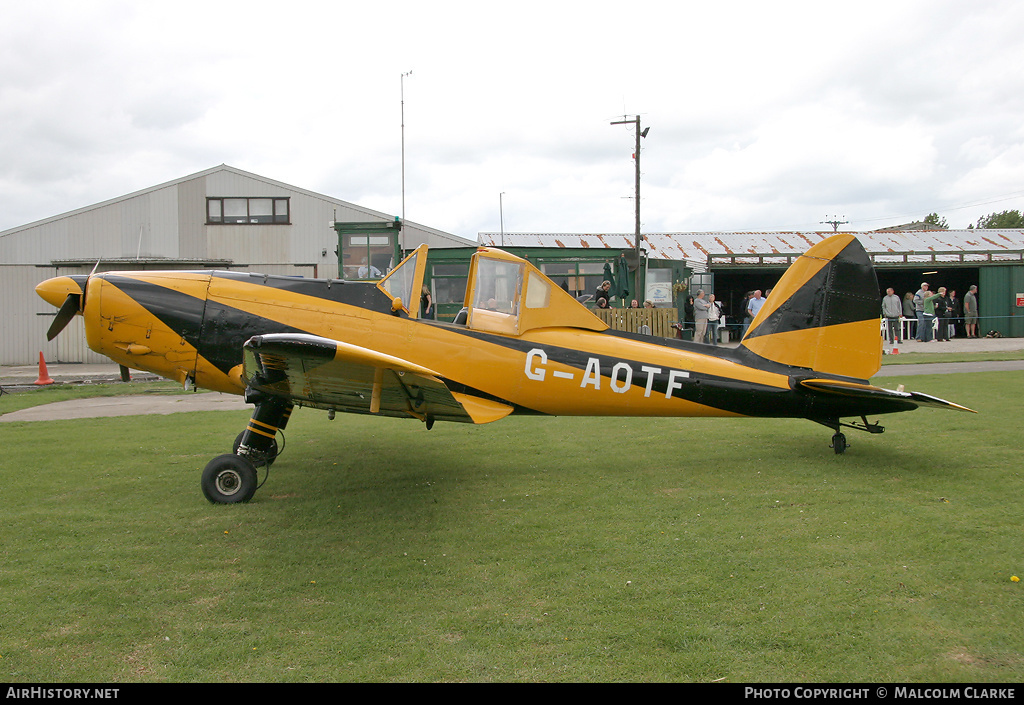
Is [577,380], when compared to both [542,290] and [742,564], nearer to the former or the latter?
[542,290]

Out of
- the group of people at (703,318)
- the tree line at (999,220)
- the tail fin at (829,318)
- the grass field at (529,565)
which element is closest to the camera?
the grass field at (529,565)

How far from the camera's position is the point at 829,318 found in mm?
6609

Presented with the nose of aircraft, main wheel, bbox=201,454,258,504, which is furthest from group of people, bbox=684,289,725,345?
the nose of aircraft

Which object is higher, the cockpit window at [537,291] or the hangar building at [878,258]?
the hangar building at [878,258]

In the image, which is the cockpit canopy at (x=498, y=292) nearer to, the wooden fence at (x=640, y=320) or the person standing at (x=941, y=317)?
the wooden fence at (x=640, y=320)

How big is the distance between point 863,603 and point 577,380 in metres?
3.12

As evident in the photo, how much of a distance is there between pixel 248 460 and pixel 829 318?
5762 millimetres

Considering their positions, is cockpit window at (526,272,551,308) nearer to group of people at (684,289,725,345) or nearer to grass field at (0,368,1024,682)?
grass field at (0,368,1024,682)

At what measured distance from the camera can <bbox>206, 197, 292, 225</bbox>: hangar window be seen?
26.0m

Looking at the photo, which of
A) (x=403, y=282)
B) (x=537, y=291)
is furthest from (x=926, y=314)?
(x=403, y=282)

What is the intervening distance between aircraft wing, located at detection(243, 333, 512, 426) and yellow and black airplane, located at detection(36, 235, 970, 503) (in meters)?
0.04

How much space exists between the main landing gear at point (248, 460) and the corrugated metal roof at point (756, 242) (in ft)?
77.9

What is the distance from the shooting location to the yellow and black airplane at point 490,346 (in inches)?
225

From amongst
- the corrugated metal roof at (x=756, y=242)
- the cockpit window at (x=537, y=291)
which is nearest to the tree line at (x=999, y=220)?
the corrugated metal roof at (x=756, y=242)
